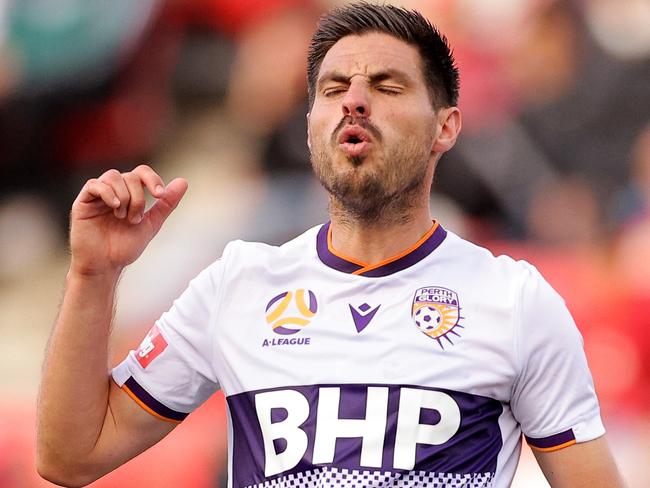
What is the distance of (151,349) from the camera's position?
2.62 m

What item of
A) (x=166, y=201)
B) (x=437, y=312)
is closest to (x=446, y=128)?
(x=437, y=312)

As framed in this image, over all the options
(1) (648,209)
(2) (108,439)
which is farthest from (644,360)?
(2) (108,439)

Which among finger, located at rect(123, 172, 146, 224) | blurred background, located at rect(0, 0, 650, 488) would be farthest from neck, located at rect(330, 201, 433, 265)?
blurred background, located at rect(0, 0, 650, 488)

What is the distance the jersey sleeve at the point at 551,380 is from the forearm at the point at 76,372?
2.99 ft

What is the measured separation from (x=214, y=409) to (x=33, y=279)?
209 cm

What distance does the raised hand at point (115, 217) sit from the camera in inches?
90.7

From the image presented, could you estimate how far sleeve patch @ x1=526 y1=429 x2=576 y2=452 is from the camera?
2.43 metres

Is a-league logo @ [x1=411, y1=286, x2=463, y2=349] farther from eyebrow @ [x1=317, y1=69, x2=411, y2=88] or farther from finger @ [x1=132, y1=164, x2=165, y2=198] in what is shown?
finger @ [x1=132, y1=164, x2=165, y2=198]

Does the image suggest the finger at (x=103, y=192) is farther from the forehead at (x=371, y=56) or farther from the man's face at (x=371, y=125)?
the forehead at (x=371, y=56)

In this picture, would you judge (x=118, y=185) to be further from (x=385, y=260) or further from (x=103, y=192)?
(x=385, y=260)

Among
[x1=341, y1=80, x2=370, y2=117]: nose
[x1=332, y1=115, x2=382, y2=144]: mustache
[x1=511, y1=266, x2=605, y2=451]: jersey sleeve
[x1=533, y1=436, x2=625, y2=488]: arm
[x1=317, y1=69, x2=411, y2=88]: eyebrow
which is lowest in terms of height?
[x1=533, y1=436, x2=625, y2=488]: arm

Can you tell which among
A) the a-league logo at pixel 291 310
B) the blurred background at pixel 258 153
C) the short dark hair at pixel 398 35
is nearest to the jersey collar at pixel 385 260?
Answer: the a-league logo at pixel 291 310

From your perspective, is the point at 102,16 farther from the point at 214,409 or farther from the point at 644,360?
the point at 644,360

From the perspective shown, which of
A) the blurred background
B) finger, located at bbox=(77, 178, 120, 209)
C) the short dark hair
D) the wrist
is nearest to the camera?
finger, located at bbox=(77, 178, 120, 209)
